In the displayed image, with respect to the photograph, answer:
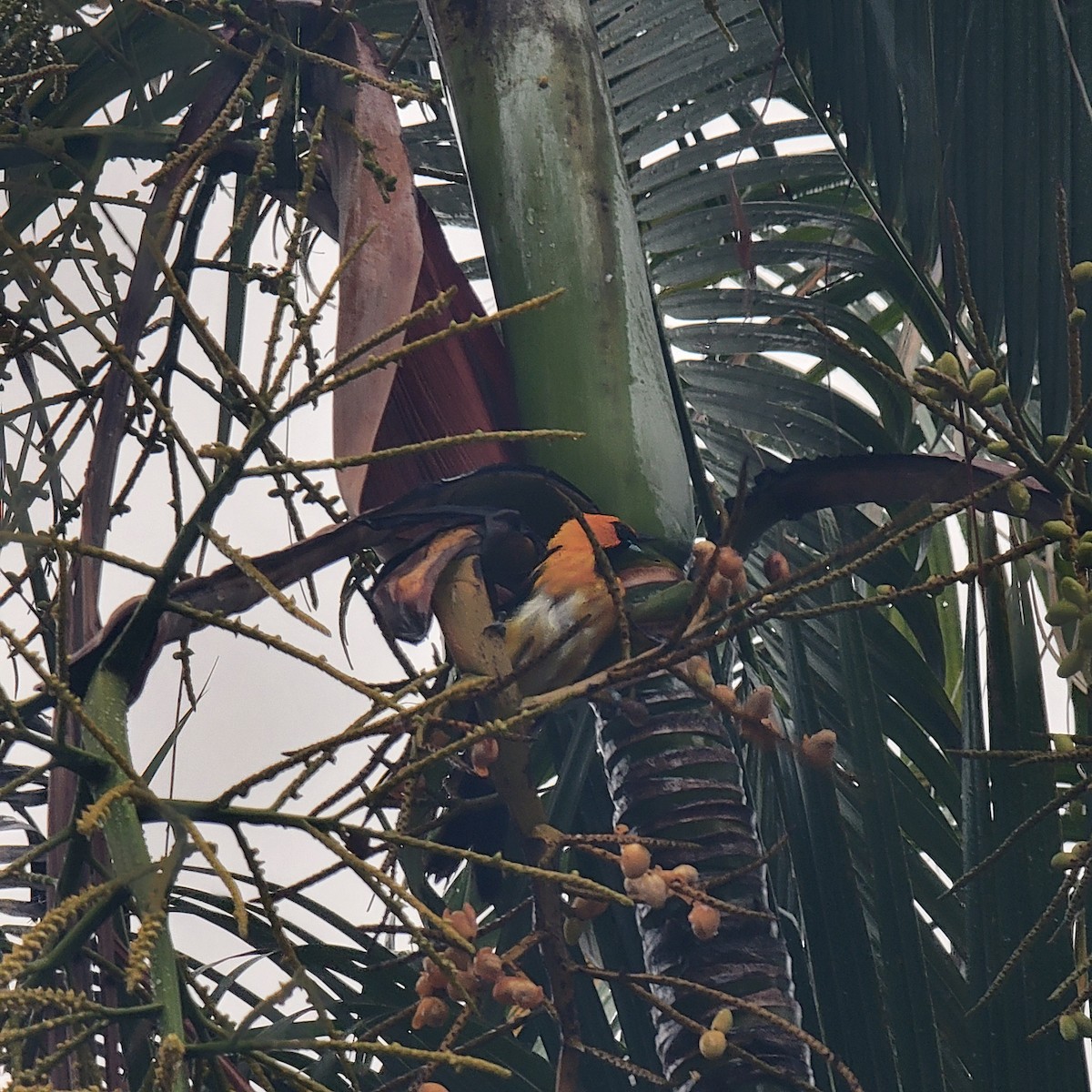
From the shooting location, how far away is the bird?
1.15m

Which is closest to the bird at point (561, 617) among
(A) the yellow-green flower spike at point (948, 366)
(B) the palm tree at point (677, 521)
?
(B) the palm tree at point (677, 521)

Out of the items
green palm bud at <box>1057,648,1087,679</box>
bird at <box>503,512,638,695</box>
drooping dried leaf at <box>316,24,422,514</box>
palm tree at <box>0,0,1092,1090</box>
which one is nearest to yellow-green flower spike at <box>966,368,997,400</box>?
palm tree at <box>0,0,1092,1090</box>

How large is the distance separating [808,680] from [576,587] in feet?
0.99

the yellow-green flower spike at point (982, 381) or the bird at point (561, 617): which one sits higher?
the yellow-green flower spike at point (982, 381)

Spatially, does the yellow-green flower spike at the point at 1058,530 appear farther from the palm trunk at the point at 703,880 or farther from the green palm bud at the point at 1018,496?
the palm trunk at the point at 703,880

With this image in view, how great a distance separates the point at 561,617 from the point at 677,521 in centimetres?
19

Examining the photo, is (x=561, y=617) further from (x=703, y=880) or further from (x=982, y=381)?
(x=982, y=381)

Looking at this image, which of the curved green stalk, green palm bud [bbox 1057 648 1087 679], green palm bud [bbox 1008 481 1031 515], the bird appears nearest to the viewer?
green palm bud [bbox 1057 648 1087 679]

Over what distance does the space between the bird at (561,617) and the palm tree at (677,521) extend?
8cm

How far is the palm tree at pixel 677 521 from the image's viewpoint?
3.16ft

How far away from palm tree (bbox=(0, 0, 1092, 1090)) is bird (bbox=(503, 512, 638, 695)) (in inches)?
3.3

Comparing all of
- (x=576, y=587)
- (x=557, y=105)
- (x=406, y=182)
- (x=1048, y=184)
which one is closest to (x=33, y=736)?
(x=576, y=587)

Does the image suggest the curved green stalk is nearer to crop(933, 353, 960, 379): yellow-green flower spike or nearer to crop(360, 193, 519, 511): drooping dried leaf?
crop(360, 193, 519, 511): drooping dried leaf

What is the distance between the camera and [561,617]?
3.81ft
